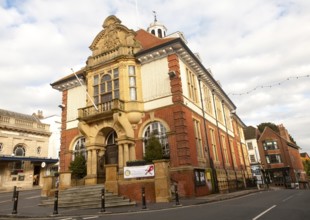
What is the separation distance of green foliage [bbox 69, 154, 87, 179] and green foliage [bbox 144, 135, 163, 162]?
590cm

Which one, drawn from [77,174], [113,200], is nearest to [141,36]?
[77,174]

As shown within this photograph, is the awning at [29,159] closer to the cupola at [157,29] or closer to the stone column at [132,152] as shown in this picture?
the stone column at [132,152]

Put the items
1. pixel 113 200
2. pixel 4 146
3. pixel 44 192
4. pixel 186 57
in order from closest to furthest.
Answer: pixel 113 200, pixel 44 192, pixel 186 57, pixel 4 146

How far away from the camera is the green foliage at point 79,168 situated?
19.7 m

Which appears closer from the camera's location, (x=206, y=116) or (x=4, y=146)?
(x=206, y=116)

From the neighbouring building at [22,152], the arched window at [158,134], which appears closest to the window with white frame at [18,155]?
the neighbouring building at [22,152]

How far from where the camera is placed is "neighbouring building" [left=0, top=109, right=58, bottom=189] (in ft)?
101

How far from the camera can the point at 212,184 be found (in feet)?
65.6

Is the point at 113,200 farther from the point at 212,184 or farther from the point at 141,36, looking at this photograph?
the point at 141,36

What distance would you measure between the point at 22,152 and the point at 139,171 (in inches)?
1018

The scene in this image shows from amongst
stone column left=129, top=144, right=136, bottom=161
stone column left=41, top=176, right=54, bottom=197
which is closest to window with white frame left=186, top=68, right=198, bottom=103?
stone column left=129, top=144, right=136, bottom=161

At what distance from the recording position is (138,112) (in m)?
19.2

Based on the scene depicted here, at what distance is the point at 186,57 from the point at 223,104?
45.6 ft

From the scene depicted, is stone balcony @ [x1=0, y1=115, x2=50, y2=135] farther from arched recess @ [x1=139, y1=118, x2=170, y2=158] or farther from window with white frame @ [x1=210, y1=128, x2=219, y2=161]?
window with white frame @ [x1=210, y1=128, x2=219, y2=161]
